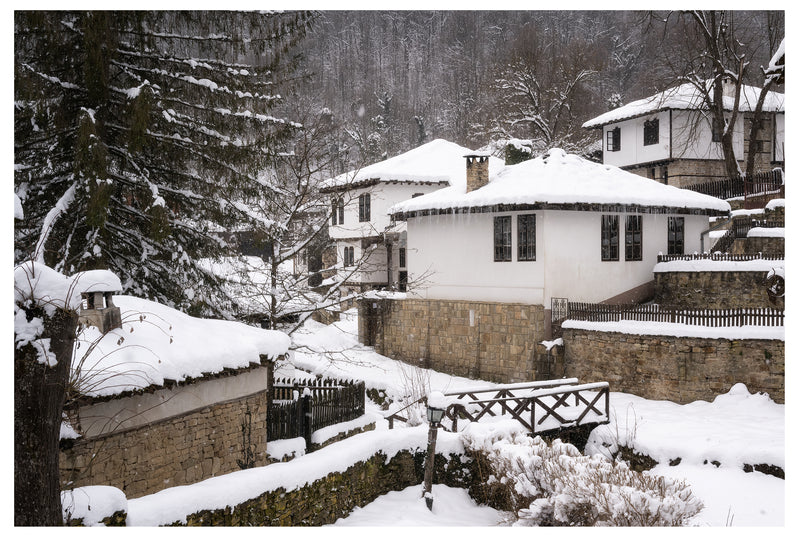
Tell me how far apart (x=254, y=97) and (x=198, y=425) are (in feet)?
17.2

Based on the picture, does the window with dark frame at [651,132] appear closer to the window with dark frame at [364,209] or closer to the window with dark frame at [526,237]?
the window with dark frame at [364,209]

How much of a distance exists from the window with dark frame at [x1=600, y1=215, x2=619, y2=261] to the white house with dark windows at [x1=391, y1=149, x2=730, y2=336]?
3 centimetres

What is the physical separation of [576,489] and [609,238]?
11755 mm

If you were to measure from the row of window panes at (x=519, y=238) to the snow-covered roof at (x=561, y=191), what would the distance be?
74 centimetres

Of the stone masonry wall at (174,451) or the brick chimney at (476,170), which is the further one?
the brick chimney at (476,170)

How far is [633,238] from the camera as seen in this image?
17609 millimetres

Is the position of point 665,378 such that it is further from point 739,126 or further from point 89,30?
point 739,126

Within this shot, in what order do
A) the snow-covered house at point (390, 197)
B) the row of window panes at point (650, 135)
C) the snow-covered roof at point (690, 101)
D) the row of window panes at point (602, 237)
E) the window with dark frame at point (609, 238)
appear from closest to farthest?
the row of window panes at point (602, 237) → the window with dark frame at point (609, 238) → the snow-covered roof at point (690, 101) → the snow-covered house at point (390, 197) → the row of window panes at point (650, 135)

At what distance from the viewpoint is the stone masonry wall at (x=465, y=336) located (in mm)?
16781

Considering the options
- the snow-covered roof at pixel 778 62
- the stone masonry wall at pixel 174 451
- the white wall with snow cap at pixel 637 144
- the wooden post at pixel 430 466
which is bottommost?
the wooden post at pixel 430 466

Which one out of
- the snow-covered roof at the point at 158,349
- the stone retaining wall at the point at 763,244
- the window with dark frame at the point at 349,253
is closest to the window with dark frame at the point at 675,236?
the stone retaining wall at the point at 763,244

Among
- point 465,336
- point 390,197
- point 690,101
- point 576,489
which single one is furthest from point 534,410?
point 690,101

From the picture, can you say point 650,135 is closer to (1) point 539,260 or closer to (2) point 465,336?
(1) point 539,260

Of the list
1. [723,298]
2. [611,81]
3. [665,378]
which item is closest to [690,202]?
[723,298]
